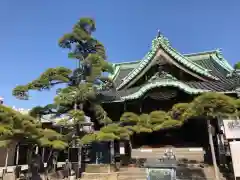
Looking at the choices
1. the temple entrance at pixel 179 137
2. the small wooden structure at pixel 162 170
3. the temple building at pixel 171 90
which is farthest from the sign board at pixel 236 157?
the small wooden structure at pixel 162 170

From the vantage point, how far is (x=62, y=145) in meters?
11.6

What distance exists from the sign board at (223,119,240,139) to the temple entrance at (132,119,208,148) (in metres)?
2.52

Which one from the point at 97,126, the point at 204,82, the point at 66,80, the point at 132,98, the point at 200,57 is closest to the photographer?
the point at 66,80

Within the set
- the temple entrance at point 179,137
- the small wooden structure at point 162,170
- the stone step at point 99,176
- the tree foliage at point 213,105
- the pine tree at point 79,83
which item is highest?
the pine tree at point 79,83

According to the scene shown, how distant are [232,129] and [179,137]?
4.18 meters

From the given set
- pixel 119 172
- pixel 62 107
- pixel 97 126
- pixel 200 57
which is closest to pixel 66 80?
pixel 62 107

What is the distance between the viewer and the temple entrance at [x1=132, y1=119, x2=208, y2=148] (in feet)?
48.0

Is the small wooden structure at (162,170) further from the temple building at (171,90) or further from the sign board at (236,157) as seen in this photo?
the temple building at (171,90)

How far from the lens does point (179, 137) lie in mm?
15445

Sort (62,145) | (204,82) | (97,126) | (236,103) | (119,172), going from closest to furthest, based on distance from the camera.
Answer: (236,103), (62,145), (119,172), (204,82), (97,126)

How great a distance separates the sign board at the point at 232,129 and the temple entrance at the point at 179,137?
8.27 feet

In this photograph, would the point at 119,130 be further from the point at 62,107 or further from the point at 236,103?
the point at 236,103

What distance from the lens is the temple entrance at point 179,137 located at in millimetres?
14617

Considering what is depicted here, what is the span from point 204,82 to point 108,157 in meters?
8.34
